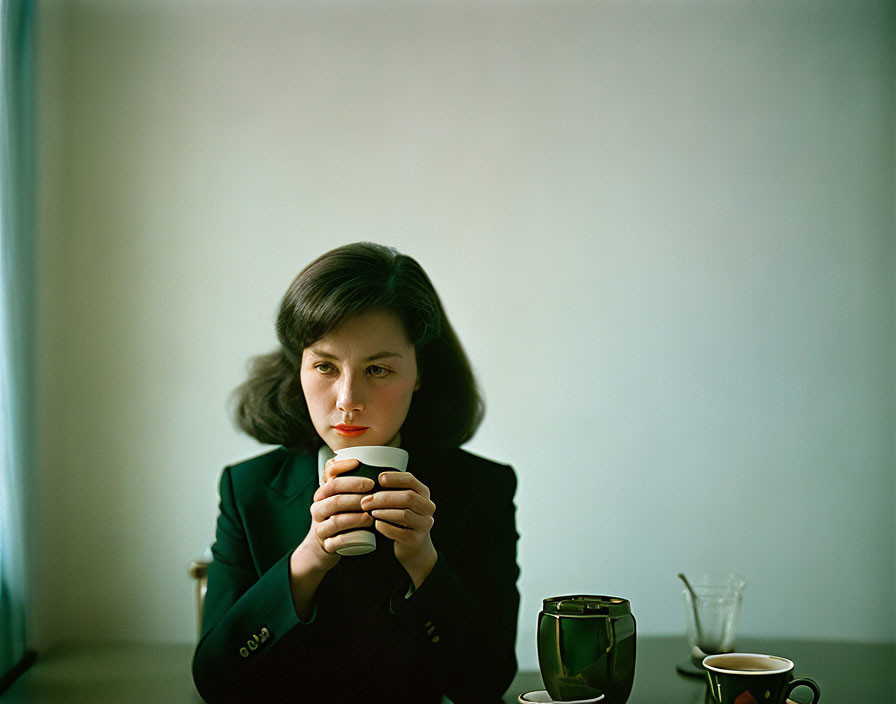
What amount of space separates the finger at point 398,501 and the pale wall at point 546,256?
947 millimetres

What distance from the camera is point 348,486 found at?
1.06m

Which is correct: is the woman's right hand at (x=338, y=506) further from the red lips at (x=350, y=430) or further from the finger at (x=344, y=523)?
the red lips at (x=350, y=430)

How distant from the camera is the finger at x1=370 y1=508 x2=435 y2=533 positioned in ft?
3.51

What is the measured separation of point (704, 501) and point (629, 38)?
1.13 metres

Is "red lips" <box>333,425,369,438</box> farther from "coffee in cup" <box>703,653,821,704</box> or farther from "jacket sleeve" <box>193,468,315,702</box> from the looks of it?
"coffee in cup" <box>703,653,821,704</box>

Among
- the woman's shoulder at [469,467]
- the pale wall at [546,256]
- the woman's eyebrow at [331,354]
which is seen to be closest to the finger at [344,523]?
the woman's eyebrow at [331,354]

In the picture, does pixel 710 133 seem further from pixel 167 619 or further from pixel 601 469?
pixel 167 619

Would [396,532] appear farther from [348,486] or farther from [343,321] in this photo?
[343,321]

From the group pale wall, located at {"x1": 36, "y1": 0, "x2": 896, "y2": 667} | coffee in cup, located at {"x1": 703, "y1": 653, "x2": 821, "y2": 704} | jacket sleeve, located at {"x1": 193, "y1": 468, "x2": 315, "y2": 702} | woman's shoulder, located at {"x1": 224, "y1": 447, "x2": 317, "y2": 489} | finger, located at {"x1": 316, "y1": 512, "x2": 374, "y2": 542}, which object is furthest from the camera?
pale wall, located at {"x1": 36, "y1": 0, "x2": 896, "y2": 667}

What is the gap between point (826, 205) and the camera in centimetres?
204

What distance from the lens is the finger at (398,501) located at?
1.06 meters

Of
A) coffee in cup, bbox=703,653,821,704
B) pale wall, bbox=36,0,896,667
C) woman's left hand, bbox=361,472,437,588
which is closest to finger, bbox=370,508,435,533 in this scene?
woman's left hand, bbox=361,472,437,588

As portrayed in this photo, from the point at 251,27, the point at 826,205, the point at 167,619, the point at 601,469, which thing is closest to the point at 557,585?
the point at 601,469

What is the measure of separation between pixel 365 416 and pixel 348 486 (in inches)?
6.9
